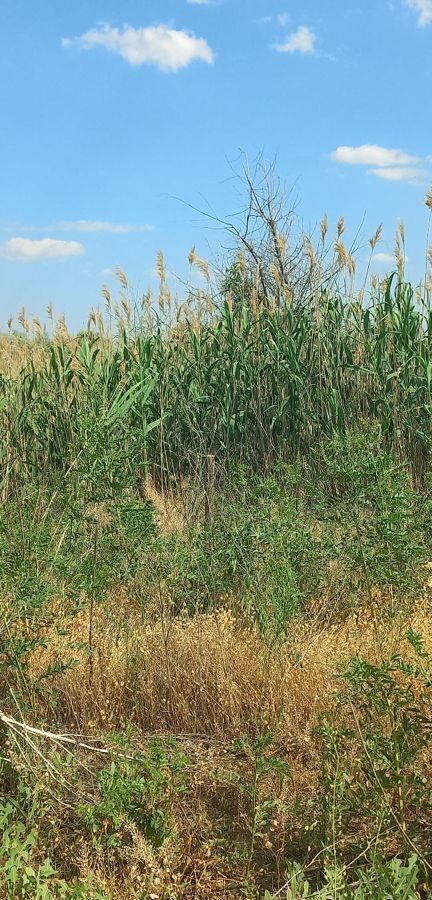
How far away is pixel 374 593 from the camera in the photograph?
12.4 ft

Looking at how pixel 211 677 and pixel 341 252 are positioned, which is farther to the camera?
pixel 341 252

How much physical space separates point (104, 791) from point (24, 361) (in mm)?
6066

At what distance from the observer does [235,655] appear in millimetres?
3154

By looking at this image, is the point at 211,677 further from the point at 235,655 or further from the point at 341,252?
the point at 341,252

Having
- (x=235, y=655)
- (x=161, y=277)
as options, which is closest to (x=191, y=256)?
(x=161, y=277)

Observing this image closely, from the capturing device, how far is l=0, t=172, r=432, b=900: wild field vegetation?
225 cm

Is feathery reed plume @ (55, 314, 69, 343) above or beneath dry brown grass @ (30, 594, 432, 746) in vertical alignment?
above

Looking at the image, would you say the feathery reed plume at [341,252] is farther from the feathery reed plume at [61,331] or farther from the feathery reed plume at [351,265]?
the feathery reed plume at [61,331]

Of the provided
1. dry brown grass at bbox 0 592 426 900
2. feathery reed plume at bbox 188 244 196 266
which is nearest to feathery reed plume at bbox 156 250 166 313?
feathery reed plume at bbox 188 244 196 266

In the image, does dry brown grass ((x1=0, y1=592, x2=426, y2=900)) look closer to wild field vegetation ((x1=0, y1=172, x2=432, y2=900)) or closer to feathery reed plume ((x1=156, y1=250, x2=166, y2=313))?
wild field vegetation ((x1=0, y1=172, x2=432, y2=900))

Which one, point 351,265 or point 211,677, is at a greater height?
point 351,265

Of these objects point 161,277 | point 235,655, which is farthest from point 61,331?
point 235,655

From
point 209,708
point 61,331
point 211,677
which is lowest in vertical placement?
point 209,708

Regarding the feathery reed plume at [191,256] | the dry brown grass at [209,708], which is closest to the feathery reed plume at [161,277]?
the feathery reed plume at [191,256]
